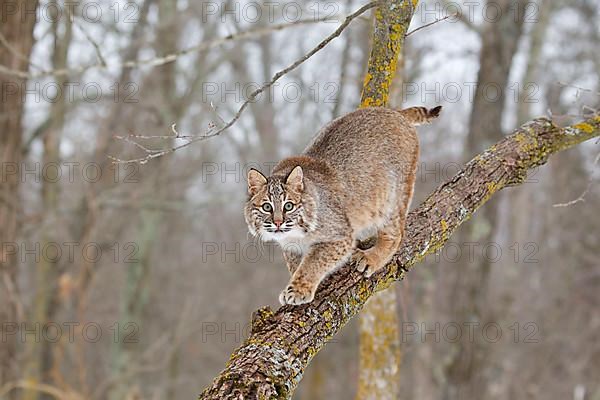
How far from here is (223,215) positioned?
19.0 meters

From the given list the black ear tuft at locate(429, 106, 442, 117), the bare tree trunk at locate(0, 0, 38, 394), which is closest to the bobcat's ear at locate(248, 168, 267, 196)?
the black ear tuft at locate(429, 106, 442, 117)

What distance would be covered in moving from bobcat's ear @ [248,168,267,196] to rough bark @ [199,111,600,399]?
608mm

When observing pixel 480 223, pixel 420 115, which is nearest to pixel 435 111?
pixel 420 115

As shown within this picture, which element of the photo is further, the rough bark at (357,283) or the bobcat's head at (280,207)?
the bobcat's head at (280,207)

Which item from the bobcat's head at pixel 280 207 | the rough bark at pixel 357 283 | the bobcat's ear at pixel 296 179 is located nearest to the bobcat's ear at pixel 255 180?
the bobcat's head at pixel 280 207

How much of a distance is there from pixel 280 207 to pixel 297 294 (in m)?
0.55

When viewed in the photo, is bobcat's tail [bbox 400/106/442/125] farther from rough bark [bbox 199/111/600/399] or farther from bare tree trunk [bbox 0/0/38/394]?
bare tree trunk [bbox 0/0/38/394]

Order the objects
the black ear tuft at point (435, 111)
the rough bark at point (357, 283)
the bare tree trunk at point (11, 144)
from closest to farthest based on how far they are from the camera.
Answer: the rough bark at point (357, 283)
the black ear tuft at point (435, 111)
the bare tree trunk at point (11, 144)

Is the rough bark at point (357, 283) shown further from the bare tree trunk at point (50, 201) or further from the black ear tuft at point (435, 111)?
the bare tree trunk at point (50, 201)

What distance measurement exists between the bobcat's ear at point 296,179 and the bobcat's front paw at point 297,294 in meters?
0.55

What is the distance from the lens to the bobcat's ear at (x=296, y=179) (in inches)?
135

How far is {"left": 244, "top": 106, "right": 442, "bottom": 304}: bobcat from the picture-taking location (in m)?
3.44

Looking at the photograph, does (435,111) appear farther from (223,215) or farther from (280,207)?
(223,215)

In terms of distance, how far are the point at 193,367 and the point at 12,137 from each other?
13490mm
